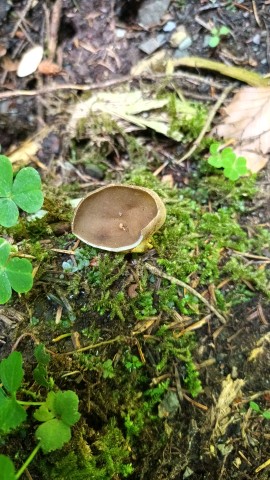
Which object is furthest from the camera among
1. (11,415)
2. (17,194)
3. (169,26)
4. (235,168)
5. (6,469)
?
(169,26)

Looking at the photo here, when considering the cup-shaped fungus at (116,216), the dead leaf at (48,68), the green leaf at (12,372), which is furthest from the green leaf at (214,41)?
the green leaf at (12,372)

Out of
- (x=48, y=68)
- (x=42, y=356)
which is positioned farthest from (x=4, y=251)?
(x=48, y=68)

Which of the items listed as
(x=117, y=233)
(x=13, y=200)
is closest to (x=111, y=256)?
(x=117, y=233)

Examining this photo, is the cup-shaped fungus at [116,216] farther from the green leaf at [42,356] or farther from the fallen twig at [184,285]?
the green leaf at [42,356]

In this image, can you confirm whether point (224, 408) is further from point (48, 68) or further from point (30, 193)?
point (48, 68)

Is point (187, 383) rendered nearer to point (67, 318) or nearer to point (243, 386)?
point (243, 386)
